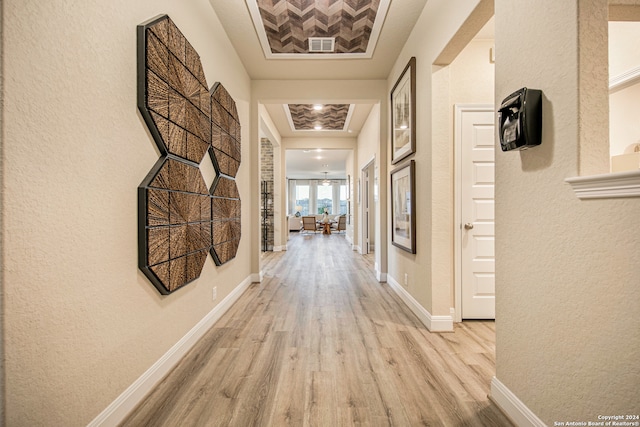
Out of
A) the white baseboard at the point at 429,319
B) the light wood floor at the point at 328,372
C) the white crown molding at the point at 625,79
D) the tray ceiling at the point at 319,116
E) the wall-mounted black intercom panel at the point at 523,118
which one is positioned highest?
the tray ceiling at the point at 319,116

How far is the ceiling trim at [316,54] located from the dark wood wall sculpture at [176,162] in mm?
751

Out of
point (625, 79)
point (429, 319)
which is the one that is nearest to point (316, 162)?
point (429, 319)

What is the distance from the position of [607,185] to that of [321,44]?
9.83 feet

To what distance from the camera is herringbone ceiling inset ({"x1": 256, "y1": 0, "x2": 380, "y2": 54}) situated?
257cm

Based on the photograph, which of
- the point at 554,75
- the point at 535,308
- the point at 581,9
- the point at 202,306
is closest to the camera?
the point at 581,9

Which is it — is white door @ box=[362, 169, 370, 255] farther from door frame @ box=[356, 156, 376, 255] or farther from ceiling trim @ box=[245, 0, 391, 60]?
ceiling trim @ box=[245, 0, 391, 60]

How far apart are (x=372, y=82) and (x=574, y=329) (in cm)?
376

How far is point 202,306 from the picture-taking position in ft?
7.89

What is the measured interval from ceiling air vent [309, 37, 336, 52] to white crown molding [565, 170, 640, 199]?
2.79 m

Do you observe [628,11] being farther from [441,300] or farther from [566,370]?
[441,300]

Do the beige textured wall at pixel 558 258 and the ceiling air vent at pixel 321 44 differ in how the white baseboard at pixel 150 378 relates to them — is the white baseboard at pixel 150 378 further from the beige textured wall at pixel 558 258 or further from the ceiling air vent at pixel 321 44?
the ceiling air vent at pixel 321 44

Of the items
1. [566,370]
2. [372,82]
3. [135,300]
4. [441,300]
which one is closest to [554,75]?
[566,370]

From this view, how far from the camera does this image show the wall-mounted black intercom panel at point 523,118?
4.09ft

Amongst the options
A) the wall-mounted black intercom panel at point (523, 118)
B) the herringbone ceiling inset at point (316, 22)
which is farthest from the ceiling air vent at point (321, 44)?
the wall-mounted black intercom panel at point (523, 118)
